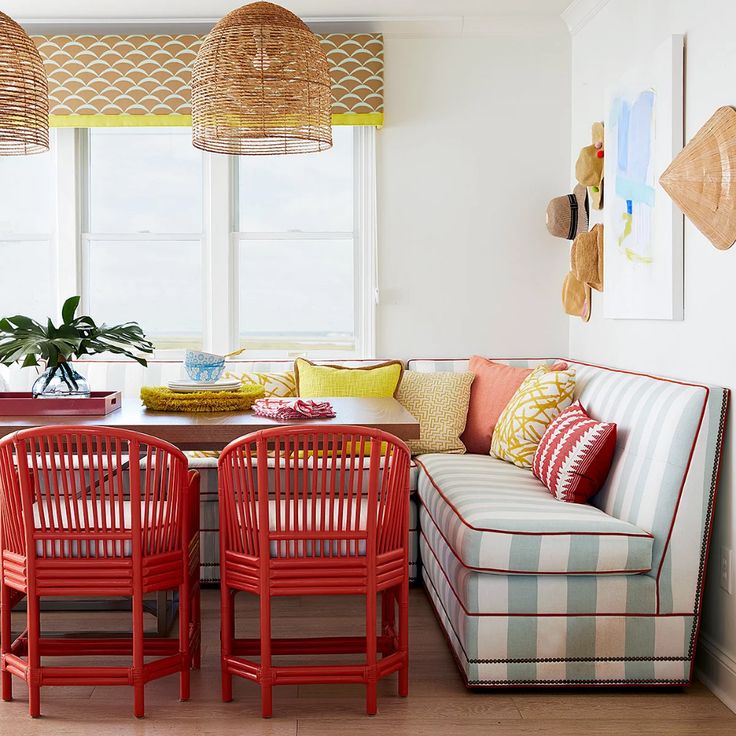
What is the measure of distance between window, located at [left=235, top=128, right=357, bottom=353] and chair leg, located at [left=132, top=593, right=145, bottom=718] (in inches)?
96.4

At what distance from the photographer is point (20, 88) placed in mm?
2951

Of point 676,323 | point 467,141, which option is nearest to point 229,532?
point 676,323

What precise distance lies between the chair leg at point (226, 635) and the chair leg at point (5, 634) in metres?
0.62

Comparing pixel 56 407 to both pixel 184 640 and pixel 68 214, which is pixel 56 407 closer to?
pixel 184 640

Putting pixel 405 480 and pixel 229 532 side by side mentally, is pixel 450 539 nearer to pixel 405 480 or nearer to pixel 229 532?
pixel 405 480

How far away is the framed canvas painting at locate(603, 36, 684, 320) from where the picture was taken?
120 inches

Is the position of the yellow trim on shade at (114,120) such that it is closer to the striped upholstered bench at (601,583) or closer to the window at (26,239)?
the window at (26,239)

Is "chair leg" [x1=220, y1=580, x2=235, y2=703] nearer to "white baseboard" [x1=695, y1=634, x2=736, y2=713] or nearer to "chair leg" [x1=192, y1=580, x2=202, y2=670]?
"chair leg" [x1=192, y1=580, x2=202, y2=670]

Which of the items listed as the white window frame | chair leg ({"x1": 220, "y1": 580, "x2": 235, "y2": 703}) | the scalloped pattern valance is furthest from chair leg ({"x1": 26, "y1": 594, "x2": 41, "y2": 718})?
the scalloped pattern valance

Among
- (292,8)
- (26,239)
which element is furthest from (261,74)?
(26,239)

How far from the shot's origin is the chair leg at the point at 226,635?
8.13 ft

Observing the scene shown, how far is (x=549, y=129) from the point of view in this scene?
4605mm

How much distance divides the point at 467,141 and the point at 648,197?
151 centimetres

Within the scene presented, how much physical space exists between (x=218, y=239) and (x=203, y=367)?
1.64 meters
